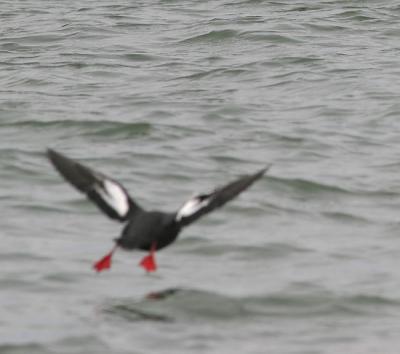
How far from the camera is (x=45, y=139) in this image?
1292 cm

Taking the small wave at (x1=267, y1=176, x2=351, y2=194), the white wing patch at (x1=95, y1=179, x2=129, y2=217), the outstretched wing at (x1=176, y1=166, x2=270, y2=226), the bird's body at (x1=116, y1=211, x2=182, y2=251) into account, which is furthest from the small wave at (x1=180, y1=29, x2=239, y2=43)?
the bird's body at (x1=116, y1=211, x2=182, y2=251)

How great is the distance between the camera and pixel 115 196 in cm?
877

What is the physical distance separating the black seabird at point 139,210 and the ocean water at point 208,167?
0.43m

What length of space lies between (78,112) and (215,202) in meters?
5.60

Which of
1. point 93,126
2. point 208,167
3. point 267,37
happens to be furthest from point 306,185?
point 267,37

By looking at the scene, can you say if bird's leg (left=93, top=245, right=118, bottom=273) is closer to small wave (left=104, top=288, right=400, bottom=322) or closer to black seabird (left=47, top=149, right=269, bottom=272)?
black seabird (left=47, top=149, right=269, bottom=272)

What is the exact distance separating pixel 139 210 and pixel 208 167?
346 cm

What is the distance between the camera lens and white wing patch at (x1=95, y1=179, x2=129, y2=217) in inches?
344

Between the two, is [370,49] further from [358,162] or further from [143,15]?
[358,162]

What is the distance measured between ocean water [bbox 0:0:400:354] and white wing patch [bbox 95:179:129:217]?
1.74 feet

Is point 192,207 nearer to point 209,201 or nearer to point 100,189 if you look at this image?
point 209,201

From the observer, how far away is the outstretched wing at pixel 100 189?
873 cm

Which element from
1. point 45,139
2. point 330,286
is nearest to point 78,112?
point 45,139

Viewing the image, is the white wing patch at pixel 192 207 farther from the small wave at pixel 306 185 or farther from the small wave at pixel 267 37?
the small wave at pixel 267 37
